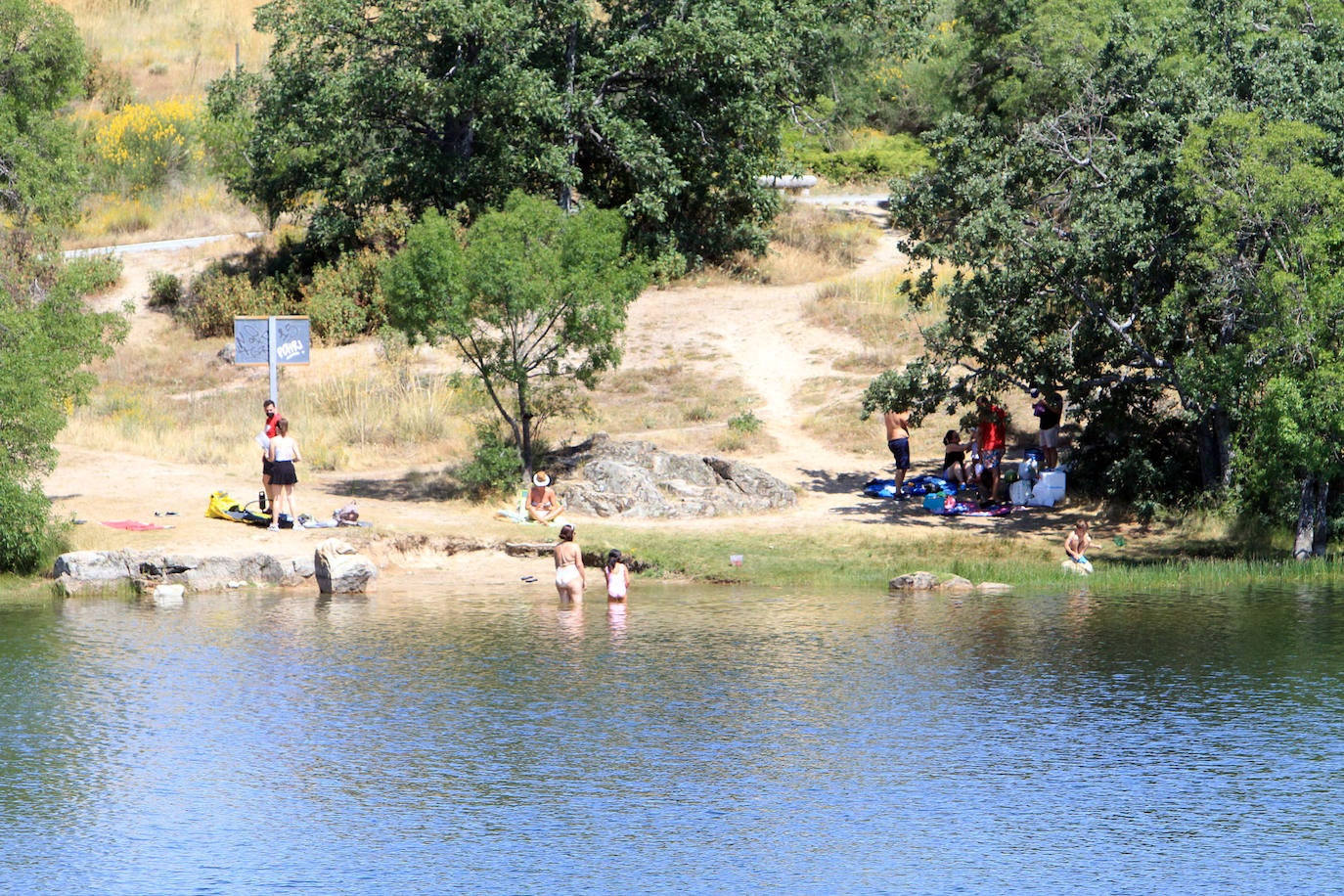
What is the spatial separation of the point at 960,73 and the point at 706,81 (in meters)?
16.7

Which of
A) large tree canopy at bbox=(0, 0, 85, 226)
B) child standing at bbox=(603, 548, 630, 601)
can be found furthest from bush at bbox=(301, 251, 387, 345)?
child standing at bbox=(603, 548, 630, 601)

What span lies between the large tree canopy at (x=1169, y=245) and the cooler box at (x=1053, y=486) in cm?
77

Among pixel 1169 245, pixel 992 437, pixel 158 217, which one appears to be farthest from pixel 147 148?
pixel 1169 245

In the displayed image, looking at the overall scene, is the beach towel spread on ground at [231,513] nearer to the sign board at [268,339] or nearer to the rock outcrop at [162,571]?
the rock outcrop at [162,571]

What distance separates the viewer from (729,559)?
71.3 feet

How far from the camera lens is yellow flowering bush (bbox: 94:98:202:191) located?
51625 millimetres

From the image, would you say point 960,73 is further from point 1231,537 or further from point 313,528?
point 313,528

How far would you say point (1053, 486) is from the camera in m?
25.1

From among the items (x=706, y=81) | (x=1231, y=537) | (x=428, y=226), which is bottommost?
(x=1231, y=537)

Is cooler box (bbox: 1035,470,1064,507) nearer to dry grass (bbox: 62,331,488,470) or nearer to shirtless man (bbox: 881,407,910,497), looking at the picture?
shirtless man (bbox: 881,407,910,497)

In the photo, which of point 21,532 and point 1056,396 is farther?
point 1056,396

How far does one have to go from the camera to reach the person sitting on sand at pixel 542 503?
23688 mm

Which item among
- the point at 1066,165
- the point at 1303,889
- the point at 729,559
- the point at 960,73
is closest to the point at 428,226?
the point at 729,559

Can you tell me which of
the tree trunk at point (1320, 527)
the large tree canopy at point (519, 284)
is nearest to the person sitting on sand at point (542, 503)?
the large tree canopy at point (519, 284)
